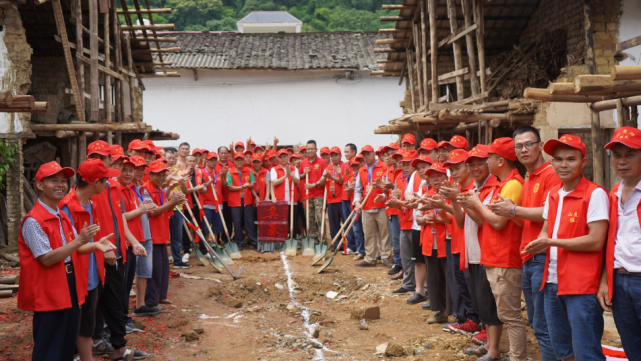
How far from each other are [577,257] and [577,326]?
426mm

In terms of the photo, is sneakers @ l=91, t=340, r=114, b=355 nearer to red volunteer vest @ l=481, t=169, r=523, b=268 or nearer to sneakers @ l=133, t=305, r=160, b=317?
sneakers @ l=133, t=305, r=160, b=317

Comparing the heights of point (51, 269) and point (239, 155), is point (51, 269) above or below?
below

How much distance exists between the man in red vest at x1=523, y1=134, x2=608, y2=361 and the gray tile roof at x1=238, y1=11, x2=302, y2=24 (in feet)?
106

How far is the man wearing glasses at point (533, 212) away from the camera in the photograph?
12.7 feet

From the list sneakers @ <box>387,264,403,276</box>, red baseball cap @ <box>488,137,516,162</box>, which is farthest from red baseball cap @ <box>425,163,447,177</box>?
sneakers @ <box>387,264,403,276</box>

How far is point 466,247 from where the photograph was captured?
16.0 ft

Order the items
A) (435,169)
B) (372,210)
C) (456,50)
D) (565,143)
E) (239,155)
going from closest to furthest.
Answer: (565,143), (435,169), (372,210), (456,50), (239,155)

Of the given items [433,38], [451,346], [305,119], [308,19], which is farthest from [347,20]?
[451,346]

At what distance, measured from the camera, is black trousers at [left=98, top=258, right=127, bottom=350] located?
5023 millimetres

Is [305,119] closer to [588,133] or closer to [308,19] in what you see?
[588,133]

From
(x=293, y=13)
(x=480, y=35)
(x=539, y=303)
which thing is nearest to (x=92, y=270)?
(x=539, y=303)

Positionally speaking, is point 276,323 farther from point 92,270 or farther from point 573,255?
point 573,255

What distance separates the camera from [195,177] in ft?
33.6

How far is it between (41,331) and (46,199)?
0.94 meters
